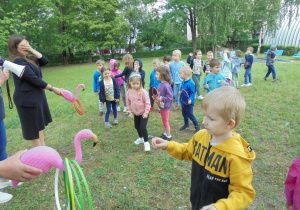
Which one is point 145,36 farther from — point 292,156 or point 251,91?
point 292,156

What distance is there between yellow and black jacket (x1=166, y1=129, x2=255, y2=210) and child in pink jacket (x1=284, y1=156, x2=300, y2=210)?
0.35 metres

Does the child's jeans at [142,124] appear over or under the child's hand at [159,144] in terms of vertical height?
under

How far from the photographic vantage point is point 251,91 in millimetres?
8477

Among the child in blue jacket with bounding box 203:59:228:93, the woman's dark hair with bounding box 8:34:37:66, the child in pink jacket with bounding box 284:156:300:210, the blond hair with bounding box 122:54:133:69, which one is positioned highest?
the woman's dark hair with bounding box 8:34:37:66

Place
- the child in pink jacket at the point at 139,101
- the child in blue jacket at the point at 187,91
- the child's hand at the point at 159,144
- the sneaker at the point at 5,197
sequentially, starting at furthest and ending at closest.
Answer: the child in blue jacket at the point at 187,91 < the child in pink jacket at the point at 139,101 < the sneaker at the point at 5,197 < the child's hand at the point at 159,144

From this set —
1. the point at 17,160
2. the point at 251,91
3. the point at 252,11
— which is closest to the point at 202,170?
the point at 17,160

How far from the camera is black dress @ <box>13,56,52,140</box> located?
322 cm

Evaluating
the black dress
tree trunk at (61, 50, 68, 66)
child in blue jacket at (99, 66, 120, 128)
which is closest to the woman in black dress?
the black dress

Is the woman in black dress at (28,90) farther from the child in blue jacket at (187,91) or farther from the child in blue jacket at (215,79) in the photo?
the child in blue jacket at (215,79)

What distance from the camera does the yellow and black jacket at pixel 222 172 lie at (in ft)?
4.74

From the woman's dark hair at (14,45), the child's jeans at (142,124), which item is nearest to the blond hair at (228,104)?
the child's jeans at (142,124)

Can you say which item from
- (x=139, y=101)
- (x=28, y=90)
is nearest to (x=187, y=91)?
(x=139, y=101)

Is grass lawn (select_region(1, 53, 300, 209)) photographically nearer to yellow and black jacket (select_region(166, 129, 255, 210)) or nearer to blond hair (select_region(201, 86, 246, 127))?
yellow and black jacket (select_region(166, 129, 255, 210))

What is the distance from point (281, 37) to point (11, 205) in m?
38.4
